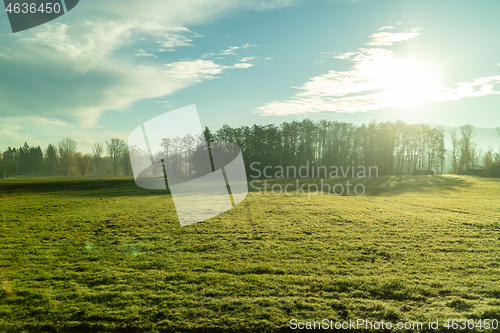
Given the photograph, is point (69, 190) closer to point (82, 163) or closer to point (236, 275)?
point (236, 275)

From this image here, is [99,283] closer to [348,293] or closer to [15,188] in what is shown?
[348,293]

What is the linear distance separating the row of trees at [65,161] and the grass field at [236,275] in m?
69.4

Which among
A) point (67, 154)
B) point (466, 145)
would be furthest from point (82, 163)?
point (466, 145)

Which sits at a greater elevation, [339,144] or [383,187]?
[339,144]

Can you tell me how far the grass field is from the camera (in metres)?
4.62

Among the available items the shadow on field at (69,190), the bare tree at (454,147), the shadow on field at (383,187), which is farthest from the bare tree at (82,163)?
the bare tree at (454,147)

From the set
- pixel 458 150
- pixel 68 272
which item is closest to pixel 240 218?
pixel 68 272

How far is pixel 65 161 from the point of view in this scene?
79562 mm

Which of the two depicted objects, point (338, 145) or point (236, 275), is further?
point (338, 145)

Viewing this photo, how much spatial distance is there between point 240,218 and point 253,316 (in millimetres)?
9706

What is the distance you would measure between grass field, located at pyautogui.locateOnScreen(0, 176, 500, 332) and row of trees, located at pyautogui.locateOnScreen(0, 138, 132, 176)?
228ft

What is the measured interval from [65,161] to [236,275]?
3719 inches

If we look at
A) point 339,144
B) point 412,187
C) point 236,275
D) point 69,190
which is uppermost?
point 339,144

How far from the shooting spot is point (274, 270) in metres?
6.73
